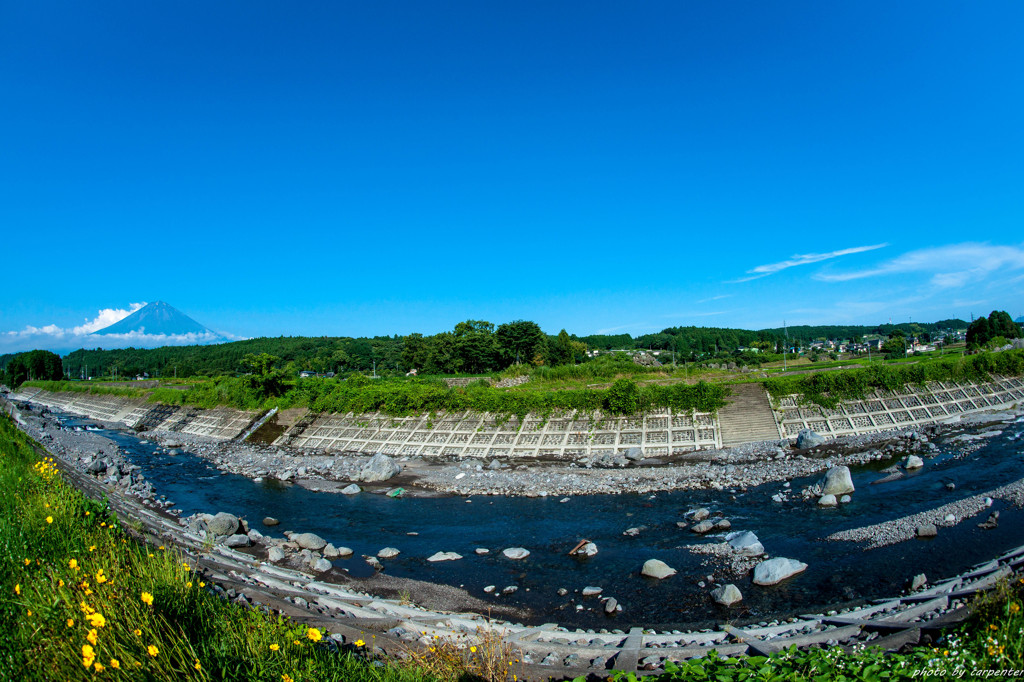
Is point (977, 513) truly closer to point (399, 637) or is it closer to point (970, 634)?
point (970, 634)

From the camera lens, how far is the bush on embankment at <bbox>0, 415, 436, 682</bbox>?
3.67 meters

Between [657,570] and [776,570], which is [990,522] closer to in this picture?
[776,570]

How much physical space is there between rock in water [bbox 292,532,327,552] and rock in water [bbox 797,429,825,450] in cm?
2096

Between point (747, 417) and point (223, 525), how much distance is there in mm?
23600

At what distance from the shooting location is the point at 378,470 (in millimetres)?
23359

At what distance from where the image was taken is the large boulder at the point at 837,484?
1609cm

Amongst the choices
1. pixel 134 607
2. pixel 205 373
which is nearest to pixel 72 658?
pixel 134 607

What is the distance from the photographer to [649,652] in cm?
724

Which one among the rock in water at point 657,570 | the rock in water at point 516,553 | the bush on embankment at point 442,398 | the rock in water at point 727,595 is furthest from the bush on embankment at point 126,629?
the bush on embankment at point 442,398

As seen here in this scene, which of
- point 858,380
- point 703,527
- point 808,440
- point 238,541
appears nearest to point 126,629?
point 238,541

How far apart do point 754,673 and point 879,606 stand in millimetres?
5392

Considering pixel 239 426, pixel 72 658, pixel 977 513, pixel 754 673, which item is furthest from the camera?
pixel 239 426

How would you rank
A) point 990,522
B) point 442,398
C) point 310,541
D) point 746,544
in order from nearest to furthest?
point 990,522 < point 746,544 < point 310,541 < point 442,398

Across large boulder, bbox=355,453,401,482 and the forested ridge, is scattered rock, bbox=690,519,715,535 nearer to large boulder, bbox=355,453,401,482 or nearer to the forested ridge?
large boulder, bbox=355,453,401,482
